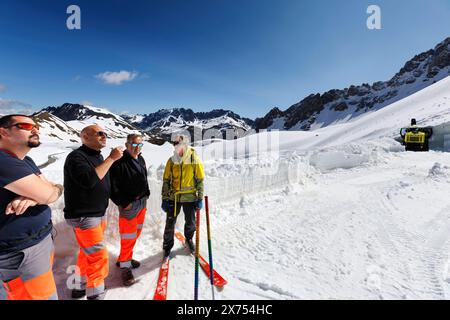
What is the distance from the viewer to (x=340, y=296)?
333cm

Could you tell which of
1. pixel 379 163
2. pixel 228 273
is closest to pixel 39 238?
pixel 228 273

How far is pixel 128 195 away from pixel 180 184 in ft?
3.11

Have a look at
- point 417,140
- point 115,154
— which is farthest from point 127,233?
point 417,140

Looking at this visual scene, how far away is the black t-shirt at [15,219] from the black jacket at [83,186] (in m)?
0.63

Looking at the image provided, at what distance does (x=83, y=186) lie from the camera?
9.32 feet

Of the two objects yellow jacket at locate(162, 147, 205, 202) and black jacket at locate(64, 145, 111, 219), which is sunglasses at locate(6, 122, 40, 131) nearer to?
black jacket at locate(64, 145, 111, 219)

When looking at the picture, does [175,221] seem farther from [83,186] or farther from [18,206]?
[18,206]

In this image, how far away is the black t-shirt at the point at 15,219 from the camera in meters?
1.92

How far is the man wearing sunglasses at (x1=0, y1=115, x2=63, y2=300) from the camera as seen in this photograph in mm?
1953

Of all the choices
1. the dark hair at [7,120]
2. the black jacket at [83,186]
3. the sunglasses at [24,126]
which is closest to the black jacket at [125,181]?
the black jacket at [83,186]

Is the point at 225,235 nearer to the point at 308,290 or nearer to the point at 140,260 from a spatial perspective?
the point at 140,260

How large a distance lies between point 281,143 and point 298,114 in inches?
5563

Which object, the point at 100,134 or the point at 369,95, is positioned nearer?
the point at 100,134

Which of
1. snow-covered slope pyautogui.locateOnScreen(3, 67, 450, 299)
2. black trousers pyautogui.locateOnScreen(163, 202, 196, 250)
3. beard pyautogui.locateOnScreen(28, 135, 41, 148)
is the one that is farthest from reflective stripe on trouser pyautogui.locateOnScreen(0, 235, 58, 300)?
black trousers pyautogui.locateOnScreen(163, 202, 196, 250)
